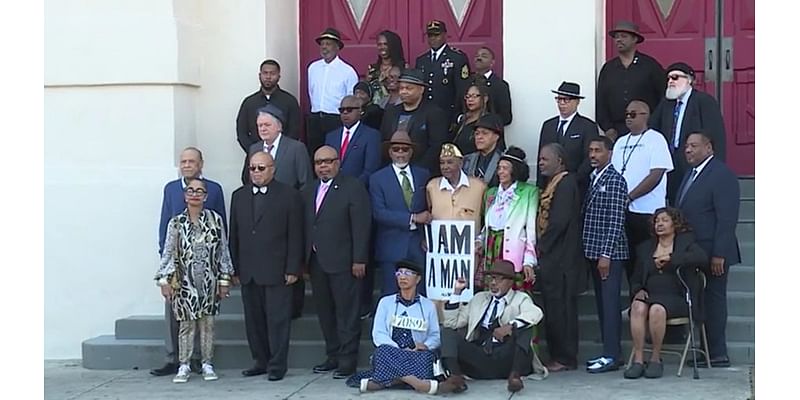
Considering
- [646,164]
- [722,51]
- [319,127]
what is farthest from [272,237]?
[722,51]

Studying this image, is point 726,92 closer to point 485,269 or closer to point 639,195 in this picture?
point 639,195

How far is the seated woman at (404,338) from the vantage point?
9.52 metres

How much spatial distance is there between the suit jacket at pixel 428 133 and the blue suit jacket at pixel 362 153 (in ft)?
0.68

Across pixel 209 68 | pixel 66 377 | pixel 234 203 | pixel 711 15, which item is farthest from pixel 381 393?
pixel 711 15

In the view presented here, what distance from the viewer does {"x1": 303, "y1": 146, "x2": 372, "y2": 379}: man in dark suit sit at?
10328 mm

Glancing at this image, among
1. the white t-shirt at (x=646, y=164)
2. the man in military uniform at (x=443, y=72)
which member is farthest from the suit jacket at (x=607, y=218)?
the man in military uniform at (x=443, y=72)

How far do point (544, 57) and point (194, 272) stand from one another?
3.93 metres

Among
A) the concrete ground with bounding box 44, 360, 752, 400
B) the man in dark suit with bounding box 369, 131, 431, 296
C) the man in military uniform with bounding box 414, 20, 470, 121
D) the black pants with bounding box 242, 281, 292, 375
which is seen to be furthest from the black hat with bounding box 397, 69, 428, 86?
the concrete ground with bounding box 44, 360, 752, 400

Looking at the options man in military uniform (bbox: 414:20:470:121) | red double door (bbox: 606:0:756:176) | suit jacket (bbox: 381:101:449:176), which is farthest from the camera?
red double door (bbox: 606:0:756:176)

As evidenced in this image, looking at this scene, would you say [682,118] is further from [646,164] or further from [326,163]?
[326,163]

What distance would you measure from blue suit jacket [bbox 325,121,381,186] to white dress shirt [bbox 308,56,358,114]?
1076 millimetres

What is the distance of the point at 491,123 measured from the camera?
10.5 m

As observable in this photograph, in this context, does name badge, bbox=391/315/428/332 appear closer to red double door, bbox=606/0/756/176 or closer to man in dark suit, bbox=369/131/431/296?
man in dark suit, bbox=369/131/431/296

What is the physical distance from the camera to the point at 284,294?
10.4 m
